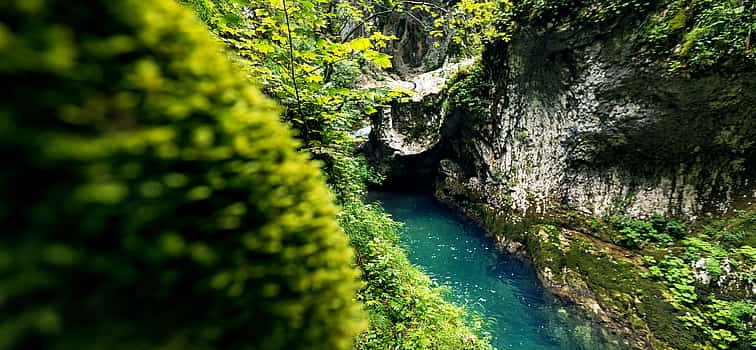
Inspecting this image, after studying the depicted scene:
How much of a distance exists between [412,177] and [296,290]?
14.9 metres

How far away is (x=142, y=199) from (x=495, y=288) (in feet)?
27.1

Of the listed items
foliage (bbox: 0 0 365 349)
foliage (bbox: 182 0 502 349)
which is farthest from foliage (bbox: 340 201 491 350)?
foliage (bbox: 0 0 365 349)

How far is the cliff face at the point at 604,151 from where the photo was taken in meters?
5.11

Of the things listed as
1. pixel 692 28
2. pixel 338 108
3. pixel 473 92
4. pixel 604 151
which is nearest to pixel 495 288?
pixel 604 151

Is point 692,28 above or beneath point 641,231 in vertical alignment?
above

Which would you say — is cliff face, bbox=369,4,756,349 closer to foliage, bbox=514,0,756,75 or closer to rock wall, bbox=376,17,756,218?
rock wall, bbox=376,17,756,218

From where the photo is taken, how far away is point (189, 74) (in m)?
0.55

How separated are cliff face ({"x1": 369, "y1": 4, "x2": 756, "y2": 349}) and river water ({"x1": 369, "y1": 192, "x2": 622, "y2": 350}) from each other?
465mm

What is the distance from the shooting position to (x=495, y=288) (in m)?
7.20

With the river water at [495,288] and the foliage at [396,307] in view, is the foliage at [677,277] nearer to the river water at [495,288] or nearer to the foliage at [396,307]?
the river water at [495,288]

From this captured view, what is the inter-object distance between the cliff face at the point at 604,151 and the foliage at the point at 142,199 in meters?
7.42

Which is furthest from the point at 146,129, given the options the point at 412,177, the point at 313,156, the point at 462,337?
the point at 412,177

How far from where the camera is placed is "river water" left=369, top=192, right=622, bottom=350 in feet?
18.1

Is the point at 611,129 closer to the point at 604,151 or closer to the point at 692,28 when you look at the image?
the point at 604,151
